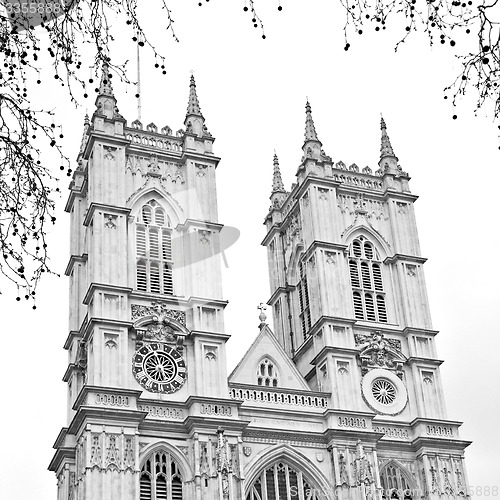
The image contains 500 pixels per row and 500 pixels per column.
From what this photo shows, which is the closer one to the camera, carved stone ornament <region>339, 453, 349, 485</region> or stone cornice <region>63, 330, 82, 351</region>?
carved stone ornament <region>339, 453, 349, 485</region>

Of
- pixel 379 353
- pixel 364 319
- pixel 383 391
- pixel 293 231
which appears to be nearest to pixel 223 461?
pixel 383 391

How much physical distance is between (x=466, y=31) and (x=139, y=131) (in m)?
30.2

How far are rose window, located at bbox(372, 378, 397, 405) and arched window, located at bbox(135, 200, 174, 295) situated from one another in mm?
8429

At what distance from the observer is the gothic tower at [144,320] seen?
32.6 meters

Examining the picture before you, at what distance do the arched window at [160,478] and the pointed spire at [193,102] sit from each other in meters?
15.0

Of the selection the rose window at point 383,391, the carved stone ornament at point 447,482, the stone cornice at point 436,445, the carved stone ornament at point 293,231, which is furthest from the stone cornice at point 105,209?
the carved stone ornament at point 447,482

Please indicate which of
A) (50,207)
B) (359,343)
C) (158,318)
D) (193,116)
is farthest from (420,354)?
(50,207)

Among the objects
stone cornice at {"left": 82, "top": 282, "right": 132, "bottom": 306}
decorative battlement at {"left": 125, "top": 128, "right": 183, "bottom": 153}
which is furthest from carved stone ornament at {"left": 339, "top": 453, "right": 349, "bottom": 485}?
decorative battlement at {"left": 125, "top": 128, "right": 183, "bottom": 153}

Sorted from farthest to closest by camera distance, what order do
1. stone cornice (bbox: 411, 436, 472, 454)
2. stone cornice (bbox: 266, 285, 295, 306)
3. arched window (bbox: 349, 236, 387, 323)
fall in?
stone cornice (bbox: 266, 285, 295, 306)
arched window (bbox: 349, 236, 387, 323)
stone cornice (bbox: 411, 436, 472, 454)

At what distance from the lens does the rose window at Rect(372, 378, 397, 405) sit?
3728 cm

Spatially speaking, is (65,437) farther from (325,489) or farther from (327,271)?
(327,271)

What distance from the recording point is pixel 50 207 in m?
11.3

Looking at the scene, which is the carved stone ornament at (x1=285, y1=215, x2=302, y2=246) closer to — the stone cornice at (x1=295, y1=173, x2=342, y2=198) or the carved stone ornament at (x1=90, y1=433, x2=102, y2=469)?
the stone cornice at (x1=295, y1=173, x2=342, y2=198)

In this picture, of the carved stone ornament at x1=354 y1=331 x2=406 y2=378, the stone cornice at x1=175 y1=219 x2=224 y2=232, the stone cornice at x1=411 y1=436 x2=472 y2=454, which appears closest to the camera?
the stone cornice at x1=411 y1=436 x2=472 y2=454
